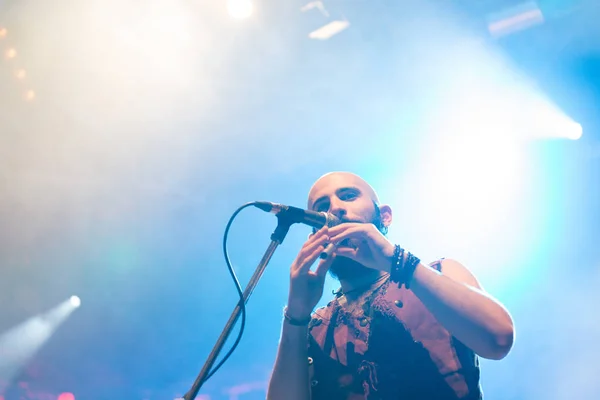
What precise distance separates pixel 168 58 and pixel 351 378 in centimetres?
463

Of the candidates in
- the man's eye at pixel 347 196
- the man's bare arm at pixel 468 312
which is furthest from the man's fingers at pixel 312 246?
the man's eye at pixel 347 196

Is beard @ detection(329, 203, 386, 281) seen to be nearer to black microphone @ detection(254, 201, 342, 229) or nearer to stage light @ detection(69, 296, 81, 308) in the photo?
black microphone @ detection(254, 201, 342, 229)

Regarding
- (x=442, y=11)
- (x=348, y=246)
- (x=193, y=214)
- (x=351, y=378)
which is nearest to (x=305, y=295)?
(x=348, y=246)

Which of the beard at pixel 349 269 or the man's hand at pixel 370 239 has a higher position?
the man's hand at pixel 370 239

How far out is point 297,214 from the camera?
1.85m

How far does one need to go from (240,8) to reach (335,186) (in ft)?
10.5

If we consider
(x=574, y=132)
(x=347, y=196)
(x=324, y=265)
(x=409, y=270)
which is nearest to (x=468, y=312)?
(x=409, y=270)

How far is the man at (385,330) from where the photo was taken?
1.59 metres

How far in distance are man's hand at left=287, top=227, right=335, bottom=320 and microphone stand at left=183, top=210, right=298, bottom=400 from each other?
0.44 feet

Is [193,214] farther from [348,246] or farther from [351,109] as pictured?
[348,246]

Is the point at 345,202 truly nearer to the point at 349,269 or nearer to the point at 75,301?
the point at 349,269

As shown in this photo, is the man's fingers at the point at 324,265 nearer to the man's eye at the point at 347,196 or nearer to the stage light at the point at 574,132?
the man's eye at the point at 347,196

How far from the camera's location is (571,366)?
567 cm

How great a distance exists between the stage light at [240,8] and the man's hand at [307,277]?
382cm
